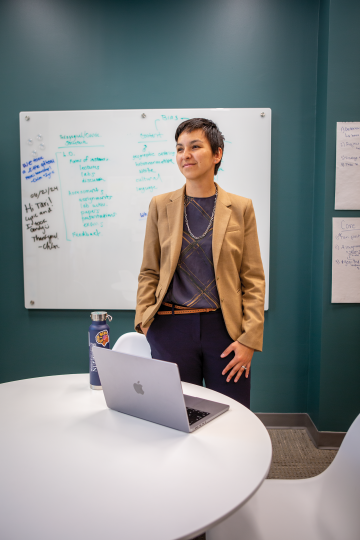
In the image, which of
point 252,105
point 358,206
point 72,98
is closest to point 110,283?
point 72,98

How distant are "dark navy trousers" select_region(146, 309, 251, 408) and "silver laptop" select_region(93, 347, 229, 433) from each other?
17.1 inches

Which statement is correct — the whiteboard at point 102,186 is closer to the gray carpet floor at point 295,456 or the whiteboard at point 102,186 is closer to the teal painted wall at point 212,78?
the teal painted wall at point 212,78

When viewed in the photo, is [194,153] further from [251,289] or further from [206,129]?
[251,289]

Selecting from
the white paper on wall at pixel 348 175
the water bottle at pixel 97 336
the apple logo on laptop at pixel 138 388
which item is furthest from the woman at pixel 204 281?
the white paper on wall at pixel 348 175

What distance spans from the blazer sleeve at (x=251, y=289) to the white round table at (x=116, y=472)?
1.46 ft

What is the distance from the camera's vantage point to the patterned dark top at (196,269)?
60.9 inches

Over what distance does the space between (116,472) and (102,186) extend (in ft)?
6.83

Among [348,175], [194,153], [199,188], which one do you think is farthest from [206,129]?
[348,175]

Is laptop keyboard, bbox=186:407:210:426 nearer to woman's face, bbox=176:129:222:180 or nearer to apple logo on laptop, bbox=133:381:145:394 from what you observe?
apple logo on laptop, bbox=133:381:145:394

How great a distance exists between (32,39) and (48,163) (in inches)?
33.6

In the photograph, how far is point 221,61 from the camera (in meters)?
2.50

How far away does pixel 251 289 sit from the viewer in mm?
1600

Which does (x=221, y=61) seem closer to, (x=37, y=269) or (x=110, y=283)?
(x=110, y=283)

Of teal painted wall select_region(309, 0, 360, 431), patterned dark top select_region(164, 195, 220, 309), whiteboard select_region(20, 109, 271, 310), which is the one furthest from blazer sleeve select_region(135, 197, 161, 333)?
teal painted wall select_region(309, 0, 360, 431)
